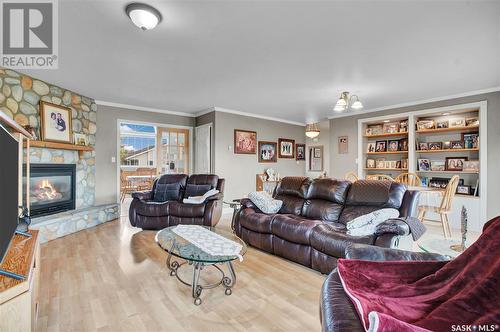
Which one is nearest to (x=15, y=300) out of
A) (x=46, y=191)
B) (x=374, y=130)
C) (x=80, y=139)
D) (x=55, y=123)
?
(x=46, y=191)

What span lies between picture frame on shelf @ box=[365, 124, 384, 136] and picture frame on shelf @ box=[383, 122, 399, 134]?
110 millimetres

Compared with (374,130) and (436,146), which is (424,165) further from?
(374,130)

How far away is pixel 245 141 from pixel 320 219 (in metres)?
3.57

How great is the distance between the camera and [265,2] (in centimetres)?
202

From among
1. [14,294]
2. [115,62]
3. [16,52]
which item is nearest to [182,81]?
[115,62]

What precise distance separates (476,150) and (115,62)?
19.7 ft

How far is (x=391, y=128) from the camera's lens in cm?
555

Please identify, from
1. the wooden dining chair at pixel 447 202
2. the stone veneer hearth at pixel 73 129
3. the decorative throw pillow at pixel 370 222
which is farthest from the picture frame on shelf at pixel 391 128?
the stone veneer hearth at pixel 73 129

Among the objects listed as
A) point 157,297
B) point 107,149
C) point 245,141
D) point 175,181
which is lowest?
point 157,297

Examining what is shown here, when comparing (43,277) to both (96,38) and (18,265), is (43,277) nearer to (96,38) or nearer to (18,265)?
(18,265)

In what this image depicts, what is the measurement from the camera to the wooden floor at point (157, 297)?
1.75 m

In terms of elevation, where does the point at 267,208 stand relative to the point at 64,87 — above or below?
below

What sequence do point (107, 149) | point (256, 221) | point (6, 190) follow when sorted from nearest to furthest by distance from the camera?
point (6, 190), point (256, 221), point (107, 149)

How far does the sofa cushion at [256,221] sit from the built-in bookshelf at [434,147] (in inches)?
143
